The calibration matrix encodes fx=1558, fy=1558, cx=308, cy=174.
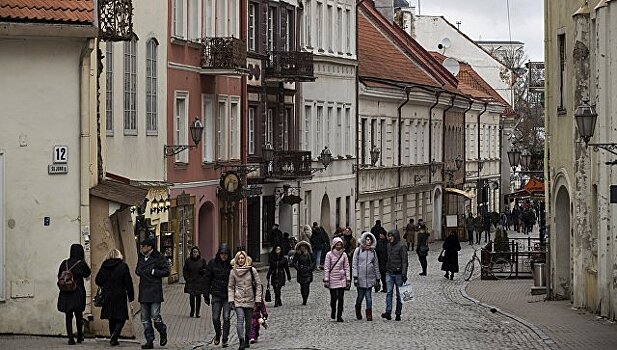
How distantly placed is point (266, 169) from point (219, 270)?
26348 mm

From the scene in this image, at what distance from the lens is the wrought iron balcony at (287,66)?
50.8 meters

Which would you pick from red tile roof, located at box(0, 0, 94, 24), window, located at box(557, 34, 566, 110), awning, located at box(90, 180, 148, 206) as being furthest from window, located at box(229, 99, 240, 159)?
red tile roof, located at box(0, 0, 94, 24)

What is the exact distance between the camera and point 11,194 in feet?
78.4

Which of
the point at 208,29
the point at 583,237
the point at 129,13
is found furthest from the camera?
the point at 208,29

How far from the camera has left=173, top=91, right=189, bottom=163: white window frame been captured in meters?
40.3

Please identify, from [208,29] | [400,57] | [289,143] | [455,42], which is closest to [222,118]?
[208,29]

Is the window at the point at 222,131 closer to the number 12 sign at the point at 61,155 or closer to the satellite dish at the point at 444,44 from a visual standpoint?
the number 12 sign at the point at 61,155

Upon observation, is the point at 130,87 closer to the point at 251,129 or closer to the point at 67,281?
the point at 67,281

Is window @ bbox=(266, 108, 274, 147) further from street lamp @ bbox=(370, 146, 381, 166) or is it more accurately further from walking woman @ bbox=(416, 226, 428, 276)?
street lamp @ bbox=(370, 146, 381, 166)

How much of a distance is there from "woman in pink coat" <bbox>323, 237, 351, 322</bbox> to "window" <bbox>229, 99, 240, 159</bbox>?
59.0ft

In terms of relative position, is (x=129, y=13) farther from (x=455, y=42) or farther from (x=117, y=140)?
(x=455, y=42)

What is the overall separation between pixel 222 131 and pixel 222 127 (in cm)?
12

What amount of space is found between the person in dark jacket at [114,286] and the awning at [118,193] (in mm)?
2375

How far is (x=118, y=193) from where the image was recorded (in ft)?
83.8
